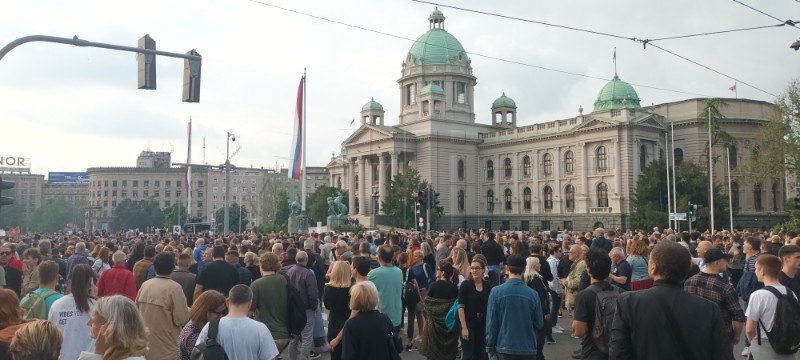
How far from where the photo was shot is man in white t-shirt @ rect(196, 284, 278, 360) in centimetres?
586

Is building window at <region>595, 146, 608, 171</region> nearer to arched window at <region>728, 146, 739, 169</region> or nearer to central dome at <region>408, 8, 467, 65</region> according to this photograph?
arched window at <region>728, 146, 739, 169</region>

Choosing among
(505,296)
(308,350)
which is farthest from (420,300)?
(505,296)

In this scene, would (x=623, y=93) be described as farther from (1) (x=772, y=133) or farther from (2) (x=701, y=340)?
(2) (x=701, y=340)

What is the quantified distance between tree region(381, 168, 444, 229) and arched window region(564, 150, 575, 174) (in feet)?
47.0

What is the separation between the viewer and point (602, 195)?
6994 cm

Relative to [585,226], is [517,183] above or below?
above

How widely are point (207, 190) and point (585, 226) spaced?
306 feet

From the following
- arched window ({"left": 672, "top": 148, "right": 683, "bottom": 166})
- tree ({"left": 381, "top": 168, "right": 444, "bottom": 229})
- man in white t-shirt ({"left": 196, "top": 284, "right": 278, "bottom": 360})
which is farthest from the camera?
tree ({"left": 381, "top": 168, "right": 444, "bottom": 229})

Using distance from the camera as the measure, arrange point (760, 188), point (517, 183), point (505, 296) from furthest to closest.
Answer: point (517, 183)
point (760, 188)
point (505, 296)

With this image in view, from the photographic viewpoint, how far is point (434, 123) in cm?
8288

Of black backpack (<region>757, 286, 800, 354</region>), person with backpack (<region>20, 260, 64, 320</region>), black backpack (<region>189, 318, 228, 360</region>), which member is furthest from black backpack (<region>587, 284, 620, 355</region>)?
person with backpack (<region>20, 260, 64, 320</region>)

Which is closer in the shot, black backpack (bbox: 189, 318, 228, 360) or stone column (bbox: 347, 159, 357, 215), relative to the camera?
black backpack (bbox: 189, 318, 228, 360)

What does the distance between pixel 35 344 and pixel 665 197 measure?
6170 centimetres

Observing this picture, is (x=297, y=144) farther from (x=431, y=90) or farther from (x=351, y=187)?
(x=351, y=187)
